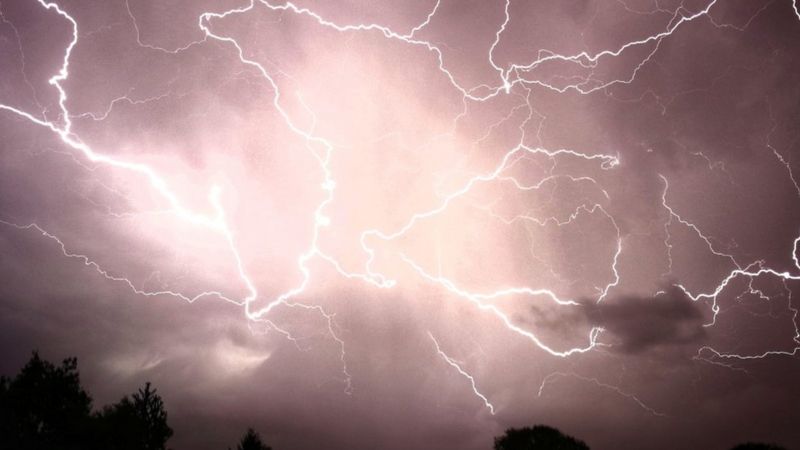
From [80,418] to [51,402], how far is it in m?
2.00

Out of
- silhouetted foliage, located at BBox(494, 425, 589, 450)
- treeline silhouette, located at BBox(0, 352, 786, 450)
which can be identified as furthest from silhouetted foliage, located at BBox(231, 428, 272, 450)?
silhouetted foliage, located at BBox(494, 425, 589, 450)

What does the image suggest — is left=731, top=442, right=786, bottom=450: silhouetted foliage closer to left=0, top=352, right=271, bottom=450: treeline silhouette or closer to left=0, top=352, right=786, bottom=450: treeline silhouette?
left=0, top=352, right=786, bottom=450: treeline silhouette

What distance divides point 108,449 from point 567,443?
22.6 meters

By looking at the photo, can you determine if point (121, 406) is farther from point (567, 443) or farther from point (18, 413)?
point (567, 443)

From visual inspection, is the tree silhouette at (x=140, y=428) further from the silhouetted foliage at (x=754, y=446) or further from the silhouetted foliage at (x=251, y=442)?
the silhouetted foliage at (x=754, y=446)

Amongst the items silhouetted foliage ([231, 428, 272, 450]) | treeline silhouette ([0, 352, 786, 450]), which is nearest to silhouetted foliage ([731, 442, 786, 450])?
treeline silhouette ([0, 352, 786, 450])

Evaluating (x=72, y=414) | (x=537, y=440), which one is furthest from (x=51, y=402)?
(x=537, y=440)

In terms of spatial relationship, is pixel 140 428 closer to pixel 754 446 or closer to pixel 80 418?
pixel 80 418

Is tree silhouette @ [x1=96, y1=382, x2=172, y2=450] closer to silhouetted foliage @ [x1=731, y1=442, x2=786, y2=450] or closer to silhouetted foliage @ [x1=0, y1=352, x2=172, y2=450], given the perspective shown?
silhouetted foliage @ [x1=0, y1=352, x2=172, y2=450]

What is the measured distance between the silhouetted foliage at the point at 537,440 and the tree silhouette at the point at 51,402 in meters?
21.7

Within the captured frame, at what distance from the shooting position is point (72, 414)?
2184 centimetres

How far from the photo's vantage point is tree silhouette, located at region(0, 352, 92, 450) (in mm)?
20766

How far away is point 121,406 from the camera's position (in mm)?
22031

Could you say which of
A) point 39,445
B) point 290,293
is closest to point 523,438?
point 290,293
